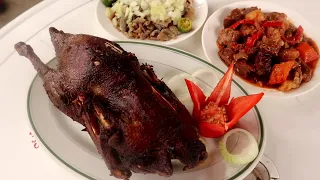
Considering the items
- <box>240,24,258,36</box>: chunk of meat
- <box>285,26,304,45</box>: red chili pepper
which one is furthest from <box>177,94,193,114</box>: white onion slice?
<box>285,26,304,45</box>: red chili pepper

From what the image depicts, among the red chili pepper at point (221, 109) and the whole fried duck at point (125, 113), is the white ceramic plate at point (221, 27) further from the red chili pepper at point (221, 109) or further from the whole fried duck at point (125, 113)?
the whole fried duck at point (125, 113)

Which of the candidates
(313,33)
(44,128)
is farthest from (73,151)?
(313,33)

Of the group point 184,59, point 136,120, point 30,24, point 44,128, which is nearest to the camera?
point 136,120

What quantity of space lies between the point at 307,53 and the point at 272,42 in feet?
0.63

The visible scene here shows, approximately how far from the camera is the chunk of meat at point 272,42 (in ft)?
6.15

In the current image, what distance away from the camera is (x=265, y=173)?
1.47 meters

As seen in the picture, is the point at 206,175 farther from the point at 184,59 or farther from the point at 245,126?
the point at 184,59

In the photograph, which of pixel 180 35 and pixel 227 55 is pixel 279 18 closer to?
pixel 227 55

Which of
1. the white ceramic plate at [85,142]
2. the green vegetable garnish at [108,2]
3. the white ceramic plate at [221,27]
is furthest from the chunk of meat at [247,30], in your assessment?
the green vegetable garnish at [108,2]

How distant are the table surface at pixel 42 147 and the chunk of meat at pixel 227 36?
115 millimetres

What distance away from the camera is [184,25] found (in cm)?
200

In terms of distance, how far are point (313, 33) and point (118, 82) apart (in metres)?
1.23

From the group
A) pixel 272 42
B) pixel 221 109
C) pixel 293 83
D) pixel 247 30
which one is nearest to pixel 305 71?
pixel 293 83

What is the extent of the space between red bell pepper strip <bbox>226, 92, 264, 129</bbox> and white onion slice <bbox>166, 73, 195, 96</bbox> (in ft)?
0.77
